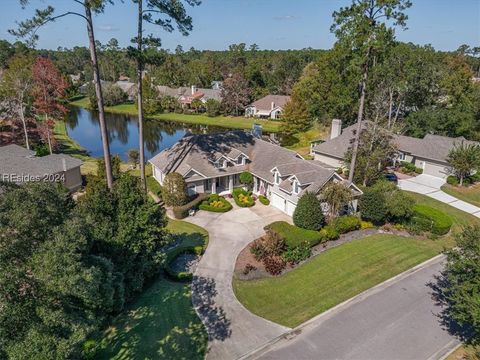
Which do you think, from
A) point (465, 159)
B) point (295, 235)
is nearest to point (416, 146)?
point (465, 159)

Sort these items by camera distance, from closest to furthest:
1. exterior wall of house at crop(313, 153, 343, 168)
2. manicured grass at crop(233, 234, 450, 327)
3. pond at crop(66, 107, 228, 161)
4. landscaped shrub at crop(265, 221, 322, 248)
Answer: manicured grass at crop(233, 234, 450, 327) → landscaped shrub at crop(265, 221, 322, 248) → exterior wall of house at crop(313, 153, 343, 168) → pond at crop(66, 107, 228, 161)

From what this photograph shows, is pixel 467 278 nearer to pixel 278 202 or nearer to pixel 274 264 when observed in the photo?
pixel 274 264

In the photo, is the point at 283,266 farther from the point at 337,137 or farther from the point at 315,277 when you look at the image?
the point at 337,137

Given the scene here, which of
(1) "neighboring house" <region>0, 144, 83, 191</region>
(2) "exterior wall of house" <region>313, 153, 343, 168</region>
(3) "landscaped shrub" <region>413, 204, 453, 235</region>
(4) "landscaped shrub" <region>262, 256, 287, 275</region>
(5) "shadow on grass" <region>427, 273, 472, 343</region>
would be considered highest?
(1) "neighboring house" <region>0, 144, 83, 191</region>

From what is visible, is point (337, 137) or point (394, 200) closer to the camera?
point (394, 200)

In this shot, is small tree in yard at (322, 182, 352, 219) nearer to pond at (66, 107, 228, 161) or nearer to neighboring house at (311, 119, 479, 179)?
neighboring house at (311, 119, 479, 179)

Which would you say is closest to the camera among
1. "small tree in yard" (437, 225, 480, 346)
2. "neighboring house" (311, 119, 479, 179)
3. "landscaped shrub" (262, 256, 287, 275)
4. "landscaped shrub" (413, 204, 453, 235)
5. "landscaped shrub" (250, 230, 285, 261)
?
"small tree in yard" (437, 225, 480, 346)

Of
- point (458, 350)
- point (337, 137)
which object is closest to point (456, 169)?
point (337, 137)

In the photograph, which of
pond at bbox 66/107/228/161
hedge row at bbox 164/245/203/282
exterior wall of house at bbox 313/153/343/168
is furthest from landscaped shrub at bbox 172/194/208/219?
pond at bbox 66/107/228/161
